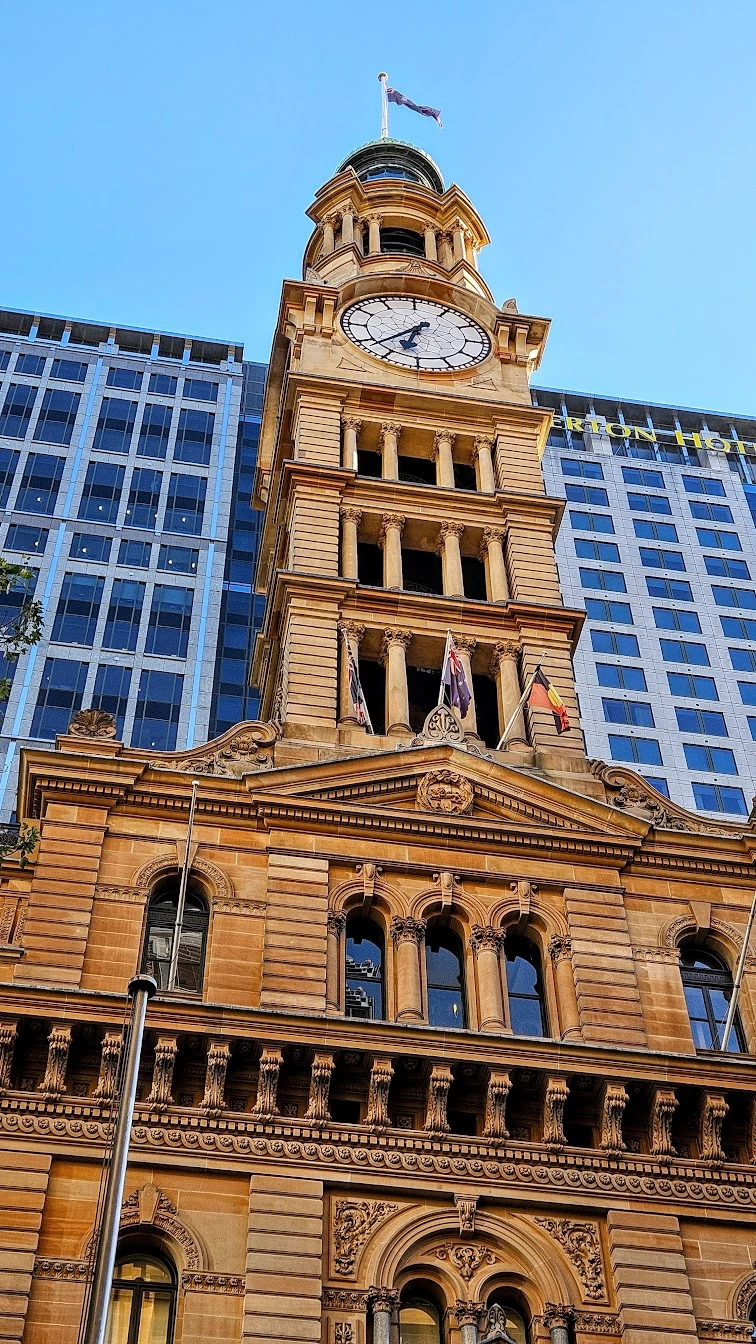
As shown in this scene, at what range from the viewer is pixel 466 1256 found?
A: 29359mm

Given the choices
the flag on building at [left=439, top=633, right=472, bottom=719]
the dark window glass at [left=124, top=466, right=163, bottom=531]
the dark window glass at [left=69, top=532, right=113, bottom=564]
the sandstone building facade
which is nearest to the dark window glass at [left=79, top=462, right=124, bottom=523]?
the dark window glass at [left=124, top=466, right=163, bottom=531]

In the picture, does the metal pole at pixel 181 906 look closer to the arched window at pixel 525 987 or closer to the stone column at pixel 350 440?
the arched window at pixel 525 987

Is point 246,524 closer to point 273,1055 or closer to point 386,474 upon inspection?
point 386,474

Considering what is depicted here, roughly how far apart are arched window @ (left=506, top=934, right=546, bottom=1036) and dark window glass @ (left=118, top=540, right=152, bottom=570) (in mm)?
60640

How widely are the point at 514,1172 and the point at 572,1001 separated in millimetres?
4095

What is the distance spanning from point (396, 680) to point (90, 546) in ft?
181

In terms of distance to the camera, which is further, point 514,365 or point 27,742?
point 27,742

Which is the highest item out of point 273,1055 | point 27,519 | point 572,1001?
point 27,519

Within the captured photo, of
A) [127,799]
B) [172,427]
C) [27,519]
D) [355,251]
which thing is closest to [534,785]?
[127,799]

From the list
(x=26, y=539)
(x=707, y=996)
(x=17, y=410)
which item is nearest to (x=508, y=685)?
(x=707, y=996)

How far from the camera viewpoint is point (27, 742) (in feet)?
261

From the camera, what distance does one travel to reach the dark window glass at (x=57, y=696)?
81188 mm

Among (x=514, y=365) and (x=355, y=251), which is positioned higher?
(x=355, y=251)

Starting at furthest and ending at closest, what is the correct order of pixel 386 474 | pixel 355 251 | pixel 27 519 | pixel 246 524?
pixel 246 524
pixel 27 519
pixel 355 251
pixel 386 474
